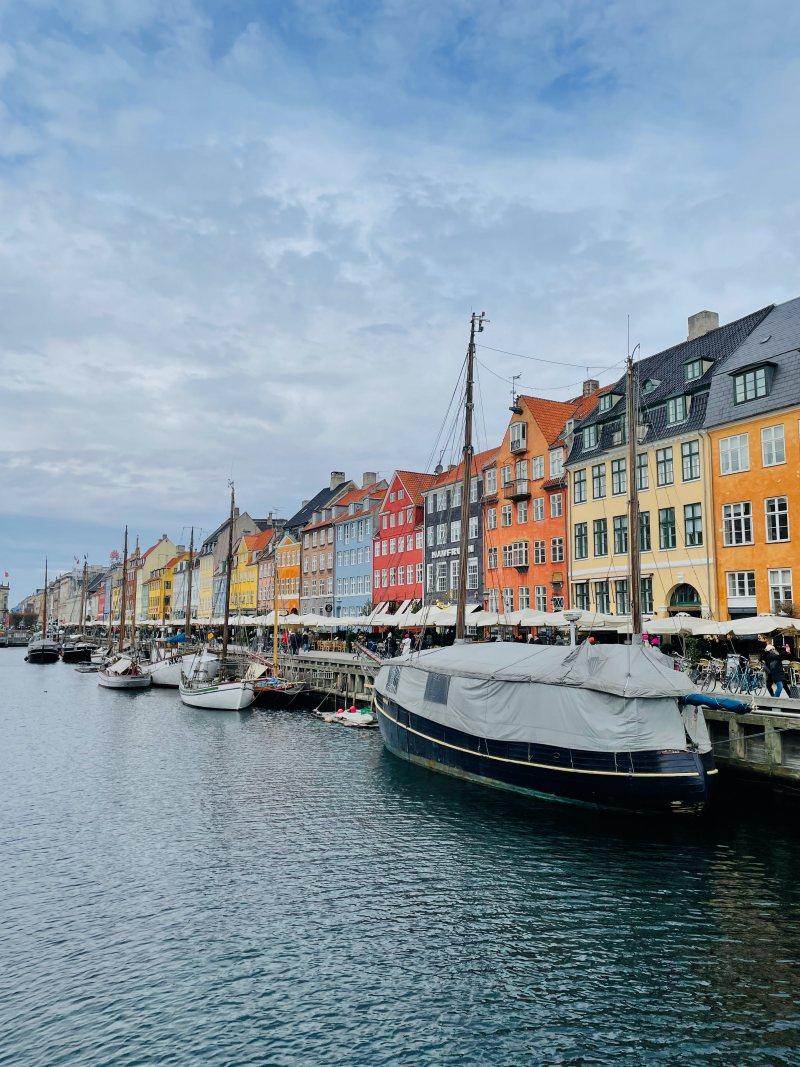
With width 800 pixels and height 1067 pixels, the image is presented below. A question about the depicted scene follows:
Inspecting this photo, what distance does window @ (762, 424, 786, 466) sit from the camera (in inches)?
1388

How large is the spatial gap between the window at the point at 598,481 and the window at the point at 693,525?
23.0ft

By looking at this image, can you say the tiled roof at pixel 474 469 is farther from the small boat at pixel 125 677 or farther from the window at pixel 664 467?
the small boat at pixel 125 677

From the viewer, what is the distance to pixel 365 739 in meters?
37.4

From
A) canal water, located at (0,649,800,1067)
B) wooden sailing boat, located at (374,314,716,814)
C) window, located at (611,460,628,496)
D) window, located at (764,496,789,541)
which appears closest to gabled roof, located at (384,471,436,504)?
window, located at (611,460,628,496)

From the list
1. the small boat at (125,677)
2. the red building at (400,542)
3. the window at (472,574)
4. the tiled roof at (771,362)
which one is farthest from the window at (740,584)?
the small boat at (125,677)

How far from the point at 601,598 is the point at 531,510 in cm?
979

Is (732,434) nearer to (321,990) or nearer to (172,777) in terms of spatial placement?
(172,777)

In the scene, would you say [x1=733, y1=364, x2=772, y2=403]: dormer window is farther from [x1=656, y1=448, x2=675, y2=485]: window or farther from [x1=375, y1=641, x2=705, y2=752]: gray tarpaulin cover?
[x1=375, y1=641, x2=705, y2=752]: gray tarpaulin cover

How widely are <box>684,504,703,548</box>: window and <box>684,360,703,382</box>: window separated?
7484 mm

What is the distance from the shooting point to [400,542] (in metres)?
71.9

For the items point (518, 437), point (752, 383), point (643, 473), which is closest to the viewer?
point (752, 383)

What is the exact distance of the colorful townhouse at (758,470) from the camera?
34750 millimetres

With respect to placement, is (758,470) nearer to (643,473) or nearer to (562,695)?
(643,473)

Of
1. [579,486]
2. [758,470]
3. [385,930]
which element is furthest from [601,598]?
[385,930]
